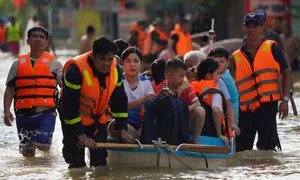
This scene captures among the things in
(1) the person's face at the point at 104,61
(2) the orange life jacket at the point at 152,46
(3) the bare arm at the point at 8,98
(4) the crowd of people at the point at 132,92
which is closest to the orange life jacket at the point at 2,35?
(2) the orange life jacket at the point at 152,46

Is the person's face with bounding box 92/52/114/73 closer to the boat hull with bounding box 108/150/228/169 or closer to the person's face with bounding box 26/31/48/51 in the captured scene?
the boat hull with bounding box 108/150/228/169

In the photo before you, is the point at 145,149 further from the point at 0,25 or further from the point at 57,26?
the point at 57,26

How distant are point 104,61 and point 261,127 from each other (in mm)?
3102

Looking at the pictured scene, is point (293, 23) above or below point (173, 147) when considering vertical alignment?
above

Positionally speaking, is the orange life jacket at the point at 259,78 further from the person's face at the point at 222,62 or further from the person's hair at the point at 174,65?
the person's hair at the point at 174,65

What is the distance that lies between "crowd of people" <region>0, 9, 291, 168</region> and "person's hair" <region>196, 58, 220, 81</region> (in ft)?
0.04

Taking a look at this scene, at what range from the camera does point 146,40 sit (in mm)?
26250

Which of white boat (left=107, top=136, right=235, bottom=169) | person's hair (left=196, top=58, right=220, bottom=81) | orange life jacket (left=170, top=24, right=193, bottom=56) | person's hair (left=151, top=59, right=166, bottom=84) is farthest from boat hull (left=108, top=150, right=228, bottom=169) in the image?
orange life jacket (left=170, top=24, right=193, bottom=56)

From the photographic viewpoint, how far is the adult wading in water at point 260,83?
11.3m

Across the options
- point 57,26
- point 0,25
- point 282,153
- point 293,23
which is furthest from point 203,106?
point 57,26

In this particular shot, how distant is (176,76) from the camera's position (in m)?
10.0

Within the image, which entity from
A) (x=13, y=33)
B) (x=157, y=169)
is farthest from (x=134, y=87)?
(x=13, y=33)

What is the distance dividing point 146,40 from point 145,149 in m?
16.7

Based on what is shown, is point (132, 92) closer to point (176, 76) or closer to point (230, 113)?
point (176, 76)
